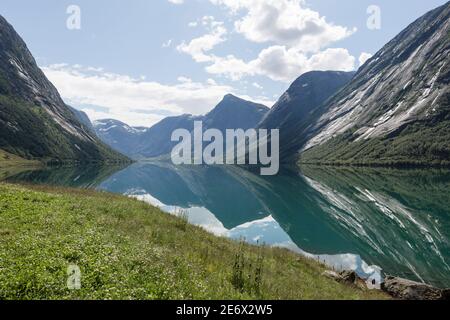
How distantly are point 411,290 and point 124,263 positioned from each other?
19.9m

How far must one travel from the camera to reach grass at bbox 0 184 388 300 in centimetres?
1490

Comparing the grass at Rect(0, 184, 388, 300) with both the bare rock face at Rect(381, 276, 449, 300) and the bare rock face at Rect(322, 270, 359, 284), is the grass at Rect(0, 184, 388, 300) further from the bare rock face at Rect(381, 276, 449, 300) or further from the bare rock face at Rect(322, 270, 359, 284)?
the bare rock face at Rect(381, 276, 449, 300)

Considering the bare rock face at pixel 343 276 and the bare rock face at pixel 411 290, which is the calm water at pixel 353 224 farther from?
the bare rock face at pixel 343 276

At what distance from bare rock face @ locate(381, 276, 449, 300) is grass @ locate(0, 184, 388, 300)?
11.4ft

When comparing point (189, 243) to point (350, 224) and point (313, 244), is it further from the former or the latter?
point (350, 224)

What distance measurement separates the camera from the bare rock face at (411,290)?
24.2 metres

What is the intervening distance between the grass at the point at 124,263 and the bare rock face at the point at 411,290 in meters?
3.48

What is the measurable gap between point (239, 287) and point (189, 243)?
9.21 metres

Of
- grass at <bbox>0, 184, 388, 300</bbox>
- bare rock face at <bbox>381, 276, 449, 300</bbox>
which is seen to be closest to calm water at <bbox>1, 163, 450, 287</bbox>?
bare rock face at <bbox>381, 276, 449, 300</bbox>

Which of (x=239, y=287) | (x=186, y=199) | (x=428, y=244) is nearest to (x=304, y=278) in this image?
(x=239, y=287)

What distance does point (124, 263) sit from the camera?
18.0 meters

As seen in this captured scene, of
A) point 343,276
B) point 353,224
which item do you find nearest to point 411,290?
point 343,276

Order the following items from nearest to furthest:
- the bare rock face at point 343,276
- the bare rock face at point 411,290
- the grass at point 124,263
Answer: the grass at point 124,263 < the bare rock face at point 411,290 < the bare rock face at point 343,276

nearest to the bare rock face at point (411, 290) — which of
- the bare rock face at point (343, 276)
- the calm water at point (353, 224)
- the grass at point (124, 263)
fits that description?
the bare rock face at point (343, 276)
